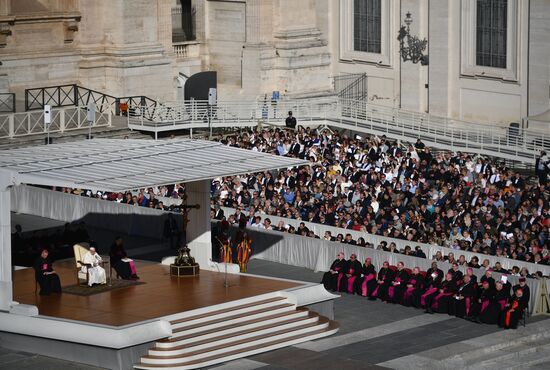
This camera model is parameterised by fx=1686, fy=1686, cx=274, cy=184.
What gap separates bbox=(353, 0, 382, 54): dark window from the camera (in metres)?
60.5

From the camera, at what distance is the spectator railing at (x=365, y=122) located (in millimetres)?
52719

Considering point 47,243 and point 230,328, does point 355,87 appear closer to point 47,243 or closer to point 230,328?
point 47,243

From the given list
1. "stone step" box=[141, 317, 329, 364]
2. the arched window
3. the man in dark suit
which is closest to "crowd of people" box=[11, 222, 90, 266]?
"stone step" box=[141, 317, 329, 364]

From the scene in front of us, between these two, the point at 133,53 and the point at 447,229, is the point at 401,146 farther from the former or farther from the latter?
the point at 447,229

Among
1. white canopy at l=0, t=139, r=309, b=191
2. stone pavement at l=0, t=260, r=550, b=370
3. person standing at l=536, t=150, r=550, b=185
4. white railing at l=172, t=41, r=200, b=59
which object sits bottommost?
stone pavement at l=0, t=260, r=550, b=370

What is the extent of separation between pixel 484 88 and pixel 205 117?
936 centimetres

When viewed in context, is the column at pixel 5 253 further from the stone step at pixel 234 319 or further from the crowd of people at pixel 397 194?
the crowd of people at pixel 397 194

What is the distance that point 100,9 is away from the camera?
57031 millimetres

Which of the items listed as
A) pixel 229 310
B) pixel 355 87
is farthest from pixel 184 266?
pixel 355 87

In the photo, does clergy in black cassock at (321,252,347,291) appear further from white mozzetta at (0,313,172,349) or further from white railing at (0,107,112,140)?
white railing at (0,107,112,140)

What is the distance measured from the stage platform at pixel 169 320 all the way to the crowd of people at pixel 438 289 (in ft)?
6.35

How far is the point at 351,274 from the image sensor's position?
125 feet

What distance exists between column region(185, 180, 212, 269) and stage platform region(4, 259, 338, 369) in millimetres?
1283

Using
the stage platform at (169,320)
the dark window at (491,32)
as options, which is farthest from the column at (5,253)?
the dark window at (491,32)
